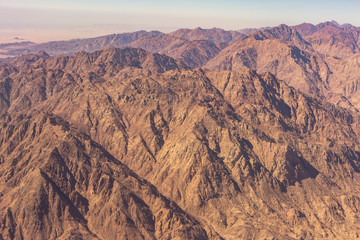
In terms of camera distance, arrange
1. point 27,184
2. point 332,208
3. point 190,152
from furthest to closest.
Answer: point 190,152 < point 332,208 < point 27,184

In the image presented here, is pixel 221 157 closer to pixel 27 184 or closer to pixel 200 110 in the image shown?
pixel 200 110

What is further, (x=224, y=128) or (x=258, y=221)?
(x=224, y=128)

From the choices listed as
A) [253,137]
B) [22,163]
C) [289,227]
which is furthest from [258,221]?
[22,163]

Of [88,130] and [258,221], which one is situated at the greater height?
[88,130]

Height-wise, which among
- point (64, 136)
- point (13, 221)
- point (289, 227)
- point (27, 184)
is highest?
point (64, 136)

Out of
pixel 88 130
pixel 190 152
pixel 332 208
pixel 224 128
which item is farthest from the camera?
pixel 88 130

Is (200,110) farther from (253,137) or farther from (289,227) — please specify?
(289,227)

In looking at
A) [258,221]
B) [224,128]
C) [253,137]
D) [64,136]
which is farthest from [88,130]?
[258,221]

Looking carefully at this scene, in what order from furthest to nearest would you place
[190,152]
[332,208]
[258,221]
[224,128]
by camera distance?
1. [224,128]
2. [190,152]
3. [332,208]
4. [258,221]

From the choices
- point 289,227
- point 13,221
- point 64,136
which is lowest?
point 289,227
